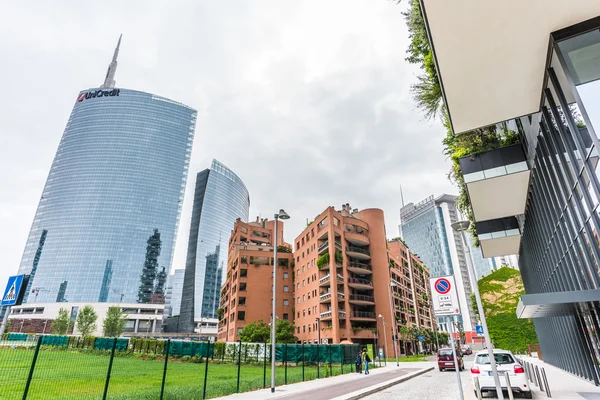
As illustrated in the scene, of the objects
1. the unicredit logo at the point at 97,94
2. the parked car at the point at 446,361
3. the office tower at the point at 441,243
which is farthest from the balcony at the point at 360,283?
the unicredit logo at the point at 97,94

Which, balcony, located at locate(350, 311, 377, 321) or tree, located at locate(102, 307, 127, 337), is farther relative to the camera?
tree, located at locate(102, 307, 127, 337)

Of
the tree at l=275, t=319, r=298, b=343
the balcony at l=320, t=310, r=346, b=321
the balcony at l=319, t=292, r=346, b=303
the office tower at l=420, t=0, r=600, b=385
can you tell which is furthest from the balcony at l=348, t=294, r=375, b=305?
the office tower at l=420, t=0, r=600, b=385

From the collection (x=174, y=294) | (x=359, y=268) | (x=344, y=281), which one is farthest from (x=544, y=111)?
(x=174, y=294)

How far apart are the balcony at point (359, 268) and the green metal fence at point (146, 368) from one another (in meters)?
23.0

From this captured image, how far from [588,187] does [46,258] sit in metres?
160

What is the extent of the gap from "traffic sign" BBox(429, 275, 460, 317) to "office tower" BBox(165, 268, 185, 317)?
192331 mm

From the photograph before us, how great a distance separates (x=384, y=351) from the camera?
169 feet

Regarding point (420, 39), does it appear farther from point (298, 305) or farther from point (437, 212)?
point (437, 212)

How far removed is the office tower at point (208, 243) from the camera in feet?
499

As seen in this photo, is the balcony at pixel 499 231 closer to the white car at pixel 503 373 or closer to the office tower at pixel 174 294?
the white car at pixel 503 373

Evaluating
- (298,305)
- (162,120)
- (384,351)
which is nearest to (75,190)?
(162,120)

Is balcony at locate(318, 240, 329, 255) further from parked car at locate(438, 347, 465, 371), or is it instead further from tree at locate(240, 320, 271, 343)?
parked car at locate(438, 347, 465, 371)

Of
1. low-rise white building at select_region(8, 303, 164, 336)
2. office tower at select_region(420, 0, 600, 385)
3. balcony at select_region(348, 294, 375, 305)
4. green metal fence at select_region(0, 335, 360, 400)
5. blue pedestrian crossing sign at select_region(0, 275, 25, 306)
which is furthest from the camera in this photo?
low-rise white building at select_region(8, 303, 164, 336)

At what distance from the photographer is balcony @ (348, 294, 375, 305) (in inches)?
2088
